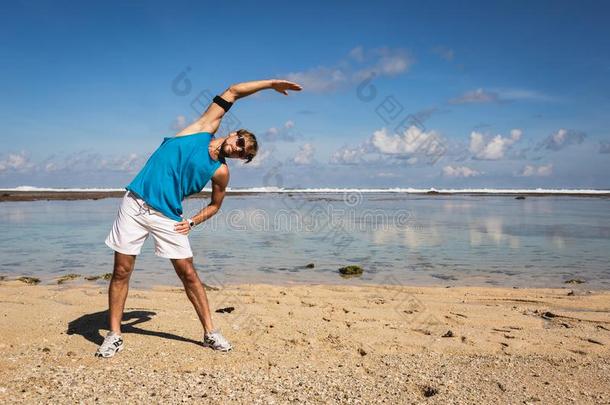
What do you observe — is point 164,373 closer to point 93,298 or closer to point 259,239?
point 93,298

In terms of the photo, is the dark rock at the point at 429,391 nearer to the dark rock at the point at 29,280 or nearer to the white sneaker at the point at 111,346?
the white sneaker at the point at 111,346

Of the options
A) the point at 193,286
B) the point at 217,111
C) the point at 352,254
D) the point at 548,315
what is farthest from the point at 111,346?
the point at 352,254

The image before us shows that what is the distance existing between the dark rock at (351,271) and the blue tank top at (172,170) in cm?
550

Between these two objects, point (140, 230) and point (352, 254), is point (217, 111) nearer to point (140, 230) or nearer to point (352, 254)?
point (140, 230)

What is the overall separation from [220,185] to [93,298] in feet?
12.1

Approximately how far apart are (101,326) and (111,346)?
3.82 ft

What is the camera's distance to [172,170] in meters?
4.70

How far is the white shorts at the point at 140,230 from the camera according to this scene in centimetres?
478

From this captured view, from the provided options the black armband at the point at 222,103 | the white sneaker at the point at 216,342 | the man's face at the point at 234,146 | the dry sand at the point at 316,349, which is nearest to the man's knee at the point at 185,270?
the white sneaker at the point at 216,342

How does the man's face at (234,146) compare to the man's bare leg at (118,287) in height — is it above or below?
above

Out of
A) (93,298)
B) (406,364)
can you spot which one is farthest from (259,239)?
(406,364)

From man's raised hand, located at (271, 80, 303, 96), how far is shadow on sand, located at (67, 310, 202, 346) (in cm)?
272

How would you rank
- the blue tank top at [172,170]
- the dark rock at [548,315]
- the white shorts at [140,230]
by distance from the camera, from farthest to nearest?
1. the dark rock at [548,315]
2. the white shorts at [140,230]
3. the blue tank top at [172,170]

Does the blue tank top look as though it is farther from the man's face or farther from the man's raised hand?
the man's raised hand
